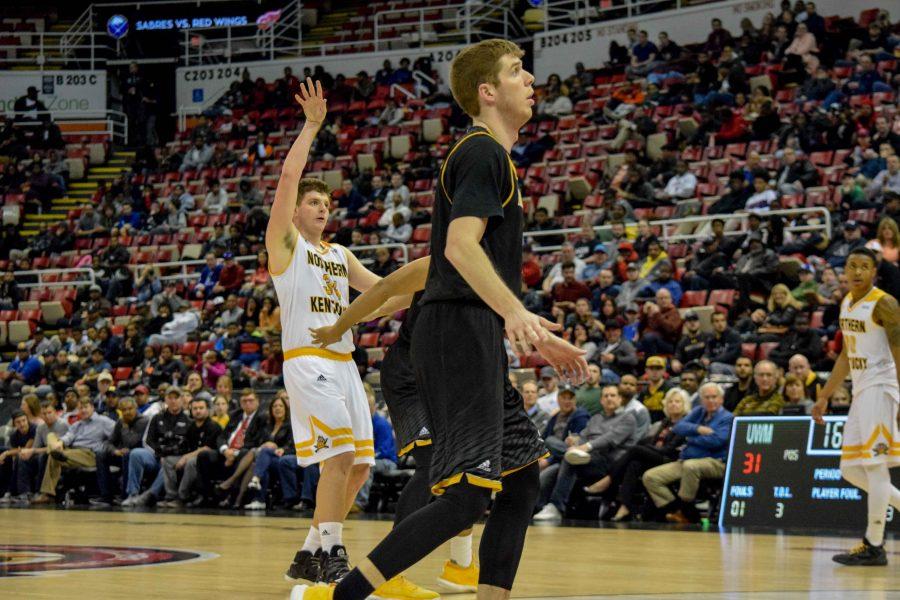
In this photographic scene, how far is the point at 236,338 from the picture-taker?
1952cm

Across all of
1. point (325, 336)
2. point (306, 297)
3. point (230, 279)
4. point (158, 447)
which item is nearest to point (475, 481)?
point (325, 336)

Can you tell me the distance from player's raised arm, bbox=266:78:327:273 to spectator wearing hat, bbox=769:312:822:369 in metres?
8.34

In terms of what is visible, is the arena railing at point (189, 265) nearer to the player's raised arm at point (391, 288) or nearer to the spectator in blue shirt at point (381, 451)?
the spectator in blue shirt at point (381, 451)

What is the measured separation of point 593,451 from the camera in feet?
41.1

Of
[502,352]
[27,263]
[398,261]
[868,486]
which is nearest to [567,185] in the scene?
[398,261]

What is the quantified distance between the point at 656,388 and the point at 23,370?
41.0ft

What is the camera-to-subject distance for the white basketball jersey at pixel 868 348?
825 cm

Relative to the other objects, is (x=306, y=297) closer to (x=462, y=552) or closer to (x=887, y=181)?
(x=462, y=552)

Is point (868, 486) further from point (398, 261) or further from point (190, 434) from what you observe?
point (398, 261)

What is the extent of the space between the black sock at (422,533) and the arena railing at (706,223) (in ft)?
41.3

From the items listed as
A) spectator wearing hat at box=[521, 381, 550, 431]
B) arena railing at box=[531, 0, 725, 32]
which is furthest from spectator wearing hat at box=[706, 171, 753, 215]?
arena railing at box=[531, 0, 725, 32]

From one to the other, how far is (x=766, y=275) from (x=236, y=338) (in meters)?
8.30

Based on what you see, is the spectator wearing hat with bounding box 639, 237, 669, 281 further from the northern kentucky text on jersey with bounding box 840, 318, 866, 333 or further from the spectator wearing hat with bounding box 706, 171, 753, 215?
the northern kentucky text on jersey with bounding box 840, 318, 866, 333

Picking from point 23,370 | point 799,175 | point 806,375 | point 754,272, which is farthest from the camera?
point 23,370
